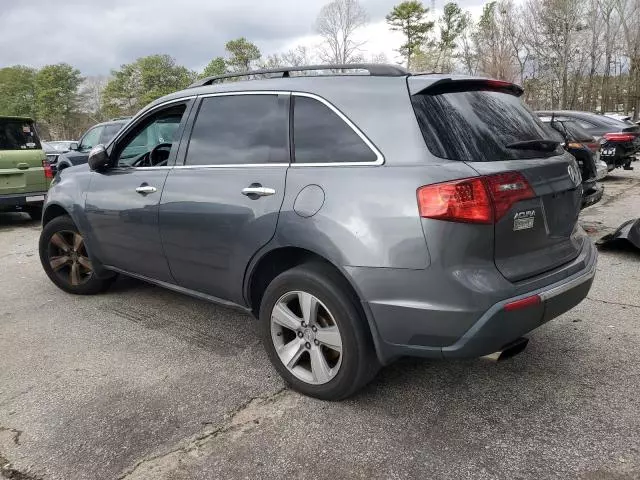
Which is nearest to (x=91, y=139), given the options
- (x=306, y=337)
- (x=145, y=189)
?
(x=145, y=189)

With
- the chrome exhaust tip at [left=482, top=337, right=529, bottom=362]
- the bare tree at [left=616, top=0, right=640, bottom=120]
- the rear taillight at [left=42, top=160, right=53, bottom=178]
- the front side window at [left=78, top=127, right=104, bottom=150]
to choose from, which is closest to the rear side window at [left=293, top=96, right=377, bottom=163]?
the chrome exhaust tip at [left=482, top=337, right=529, bottom=362]

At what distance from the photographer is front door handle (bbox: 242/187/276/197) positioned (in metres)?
2.79

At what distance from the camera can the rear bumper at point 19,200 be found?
27.9 ft

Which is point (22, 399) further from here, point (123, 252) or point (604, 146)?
point (604, 146)

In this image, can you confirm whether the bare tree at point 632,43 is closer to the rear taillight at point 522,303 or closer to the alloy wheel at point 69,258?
the alloy wheel at point 69,258

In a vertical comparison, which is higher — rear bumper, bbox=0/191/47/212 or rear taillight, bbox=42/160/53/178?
rear taillight, bbox=42/160/53/178

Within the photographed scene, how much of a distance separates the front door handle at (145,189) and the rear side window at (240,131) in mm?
354

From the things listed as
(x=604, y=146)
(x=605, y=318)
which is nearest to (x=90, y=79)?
(x=604, y=146)

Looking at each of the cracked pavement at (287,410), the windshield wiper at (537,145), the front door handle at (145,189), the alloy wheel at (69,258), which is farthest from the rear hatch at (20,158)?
the windshield wiper at (537,145)

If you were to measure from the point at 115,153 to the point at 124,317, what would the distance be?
1.34 metres

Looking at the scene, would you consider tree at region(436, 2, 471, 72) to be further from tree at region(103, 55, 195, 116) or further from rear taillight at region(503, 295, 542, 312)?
rear taillight at region(503, 295, 542, 312)

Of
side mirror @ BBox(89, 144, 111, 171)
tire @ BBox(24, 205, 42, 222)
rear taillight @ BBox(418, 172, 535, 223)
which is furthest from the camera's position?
tire @ BBox(24, 205, 42, 222)

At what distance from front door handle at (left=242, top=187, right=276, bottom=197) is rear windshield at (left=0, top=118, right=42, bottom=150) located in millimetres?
7599

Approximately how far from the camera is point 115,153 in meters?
4.04
